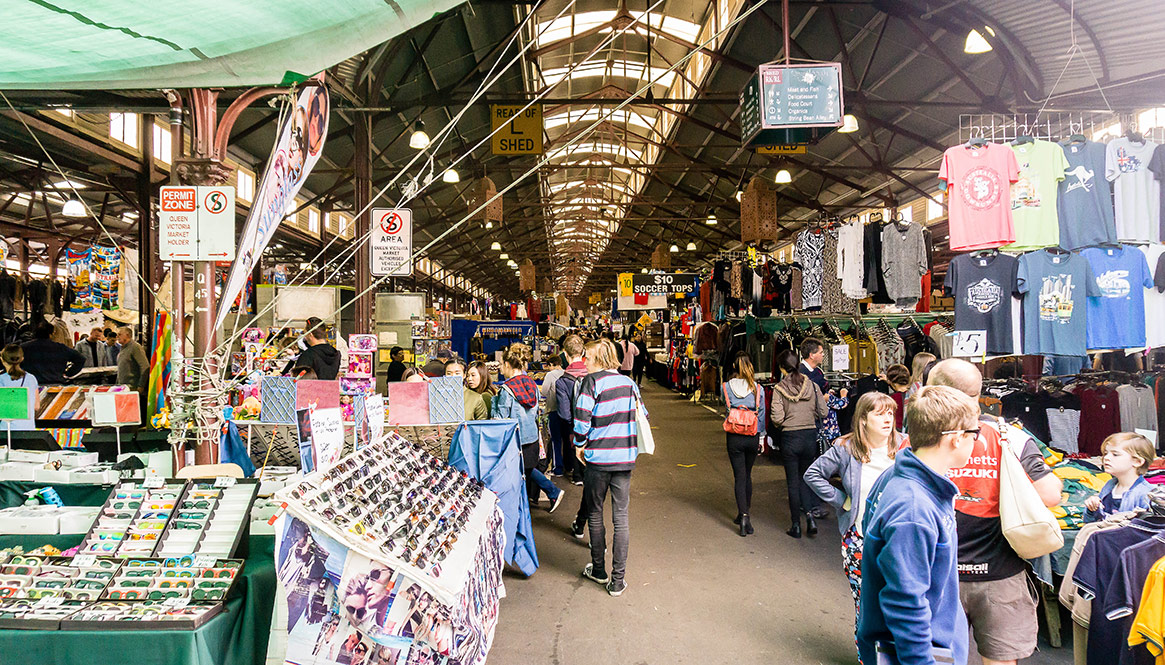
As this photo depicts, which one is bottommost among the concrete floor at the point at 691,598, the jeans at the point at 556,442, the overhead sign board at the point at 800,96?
the concrete floor at the point at 691,598

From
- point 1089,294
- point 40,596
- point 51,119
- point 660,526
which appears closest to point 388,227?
point 51,119

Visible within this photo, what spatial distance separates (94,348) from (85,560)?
12032 millimetres

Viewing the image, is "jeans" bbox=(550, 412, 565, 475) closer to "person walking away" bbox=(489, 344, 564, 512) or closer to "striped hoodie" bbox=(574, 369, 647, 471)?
"person walking away" bbox=(489, 344, 564, 512)

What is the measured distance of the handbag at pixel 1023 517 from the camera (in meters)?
2.24

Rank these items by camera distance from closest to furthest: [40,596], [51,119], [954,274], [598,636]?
[40,596] → [598,636] → [954,274] → [51,119]

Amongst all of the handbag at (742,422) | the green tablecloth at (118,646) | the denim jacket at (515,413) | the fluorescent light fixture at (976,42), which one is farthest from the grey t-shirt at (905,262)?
the green tablecloth at (118,646)

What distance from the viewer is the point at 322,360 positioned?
6625 mm

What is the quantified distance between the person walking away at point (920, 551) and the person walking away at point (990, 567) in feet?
1.75

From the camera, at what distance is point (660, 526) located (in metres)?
5.79

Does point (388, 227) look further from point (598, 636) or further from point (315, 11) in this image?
point (315, 11)

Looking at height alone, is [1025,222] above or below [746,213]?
below

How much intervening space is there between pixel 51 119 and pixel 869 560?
1037 centimetres

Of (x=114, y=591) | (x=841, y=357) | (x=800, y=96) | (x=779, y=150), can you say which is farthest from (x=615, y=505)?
(x=779, y=150)

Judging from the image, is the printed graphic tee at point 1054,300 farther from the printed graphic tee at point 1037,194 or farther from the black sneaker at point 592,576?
→ the black sneaker at point 592,576
